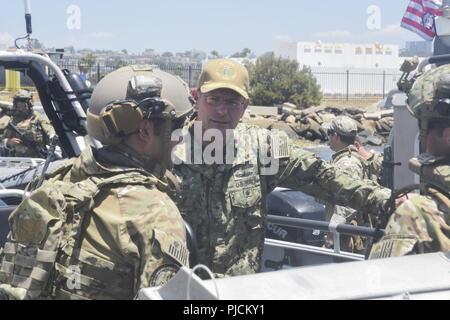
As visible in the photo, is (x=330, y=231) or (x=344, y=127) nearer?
(x=330, y=231)

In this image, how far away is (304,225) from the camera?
367 centimetres

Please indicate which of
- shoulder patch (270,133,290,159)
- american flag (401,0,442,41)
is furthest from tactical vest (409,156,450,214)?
american flag (401,0,442,41)

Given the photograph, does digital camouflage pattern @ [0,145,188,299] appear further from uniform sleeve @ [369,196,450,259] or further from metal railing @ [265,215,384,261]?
metal railing @ [265,215,384,261]

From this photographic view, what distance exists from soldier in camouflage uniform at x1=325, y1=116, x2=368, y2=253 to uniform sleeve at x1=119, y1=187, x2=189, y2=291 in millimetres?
2883

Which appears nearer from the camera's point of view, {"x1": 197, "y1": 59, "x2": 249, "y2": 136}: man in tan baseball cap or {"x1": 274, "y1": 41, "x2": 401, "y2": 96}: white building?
{"x1": 197, "y1": 59, "x2": 249, "y2": 136}: man in tan baseball cap

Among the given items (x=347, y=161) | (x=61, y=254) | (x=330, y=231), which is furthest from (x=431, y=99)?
(x=347, y=161)

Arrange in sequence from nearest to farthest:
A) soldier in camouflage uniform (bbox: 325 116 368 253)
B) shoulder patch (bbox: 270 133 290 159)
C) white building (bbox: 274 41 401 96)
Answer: shoulder patch (bbox: 270 133 290 159)
soldier in camouflage uniform (bbox: 325 116 368 253)
white building (bbox: 274 41 401 96)

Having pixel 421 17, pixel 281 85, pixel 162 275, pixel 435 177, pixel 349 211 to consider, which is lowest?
pixel 281 85

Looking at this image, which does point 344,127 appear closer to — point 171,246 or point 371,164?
point 371,164

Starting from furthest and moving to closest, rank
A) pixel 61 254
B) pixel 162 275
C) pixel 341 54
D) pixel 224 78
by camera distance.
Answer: pixel 341 54, pixel 224 78, pixel 61 254, pixel 162 275

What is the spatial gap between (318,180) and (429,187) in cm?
103

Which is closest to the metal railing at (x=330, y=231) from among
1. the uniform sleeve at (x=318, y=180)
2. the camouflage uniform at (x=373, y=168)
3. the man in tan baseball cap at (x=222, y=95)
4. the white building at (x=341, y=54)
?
the uniform sleeve at (x=318, y=180)

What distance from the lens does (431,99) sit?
7.08 ft

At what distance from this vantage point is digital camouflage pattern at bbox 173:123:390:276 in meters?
2.96
